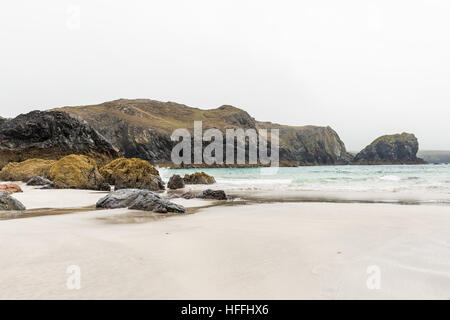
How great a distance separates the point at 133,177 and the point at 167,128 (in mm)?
97841

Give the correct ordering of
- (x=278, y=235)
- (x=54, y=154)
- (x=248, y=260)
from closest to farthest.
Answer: (x=248, y=260) → (x=278, y=235) → (x=54, y=154)

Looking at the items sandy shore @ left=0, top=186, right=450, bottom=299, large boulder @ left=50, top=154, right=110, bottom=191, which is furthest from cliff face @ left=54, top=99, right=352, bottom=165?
sandy shore @ left=0, top=186, right=450, bottom=299

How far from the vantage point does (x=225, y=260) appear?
10.6 ft

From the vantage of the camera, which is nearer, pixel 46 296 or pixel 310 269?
pixel 46 296

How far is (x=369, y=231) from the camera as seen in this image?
4.90m

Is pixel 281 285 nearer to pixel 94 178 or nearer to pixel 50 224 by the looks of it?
pixel 50 224

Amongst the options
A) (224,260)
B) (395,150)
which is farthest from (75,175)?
(395,150)

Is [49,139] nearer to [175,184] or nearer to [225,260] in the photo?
[175,184]

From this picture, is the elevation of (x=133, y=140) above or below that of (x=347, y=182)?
above

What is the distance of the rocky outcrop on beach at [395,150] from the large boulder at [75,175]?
5728 inches

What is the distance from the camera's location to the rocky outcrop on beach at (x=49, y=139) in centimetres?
2509

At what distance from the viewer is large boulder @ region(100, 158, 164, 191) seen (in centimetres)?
1662

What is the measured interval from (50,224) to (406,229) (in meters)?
6.33
